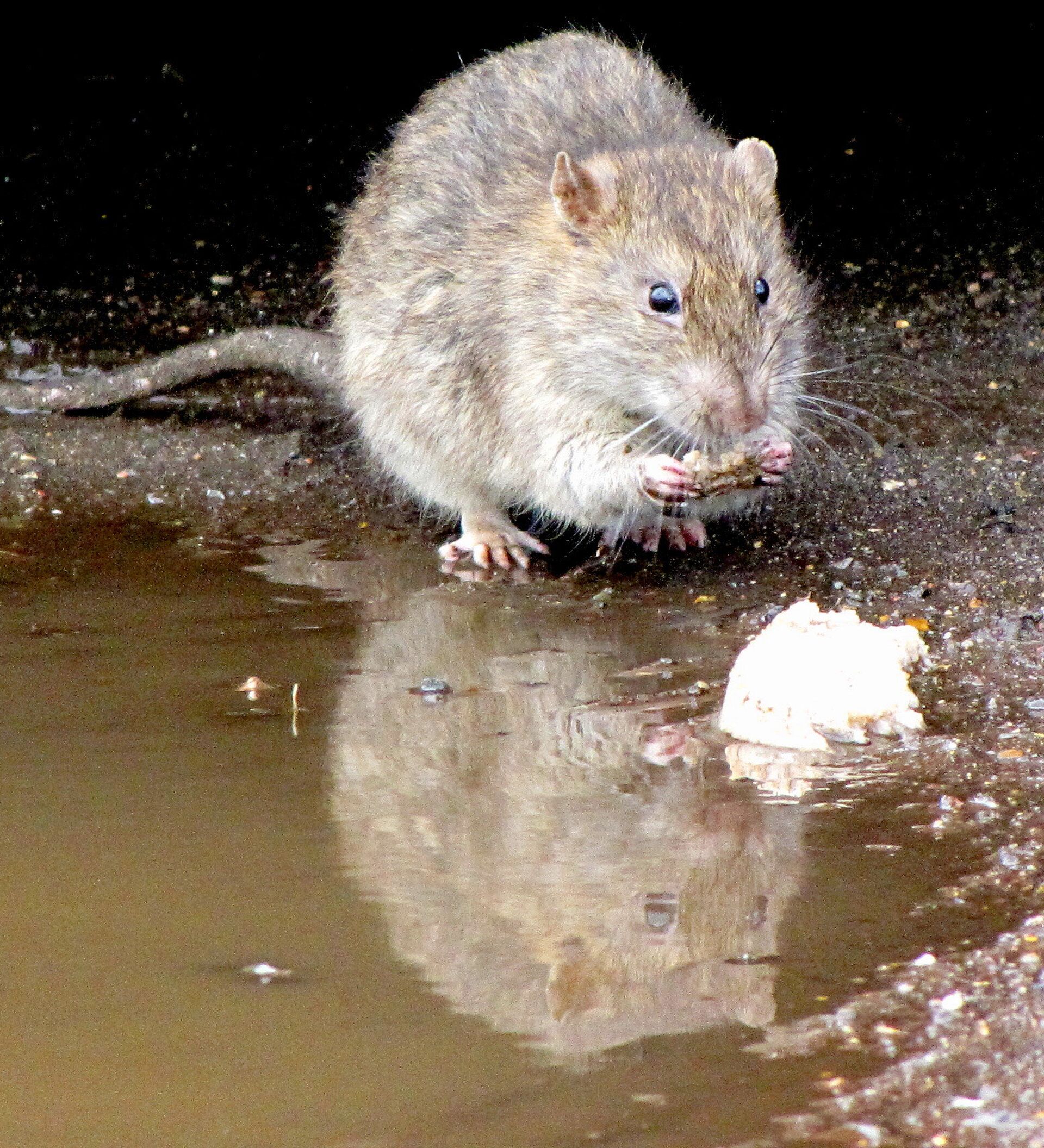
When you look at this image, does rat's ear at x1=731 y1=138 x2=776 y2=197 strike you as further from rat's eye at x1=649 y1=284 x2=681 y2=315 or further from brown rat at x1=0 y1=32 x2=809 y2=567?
rat's eye at x1=649 y1=284 x2=681 y2=315

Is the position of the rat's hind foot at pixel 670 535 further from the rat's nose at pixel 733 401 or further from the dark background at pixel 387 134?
the dark background at pixel 387 134

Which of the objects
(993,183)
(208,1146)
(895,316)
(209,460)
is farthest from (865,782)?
(993,183)

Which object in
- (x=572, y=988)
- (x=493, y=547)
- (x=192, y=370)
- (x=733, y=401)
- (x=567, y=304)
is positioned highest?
(x=567, y=304)

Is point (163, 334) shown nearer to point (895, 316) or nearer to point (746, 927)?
point (895, 316)

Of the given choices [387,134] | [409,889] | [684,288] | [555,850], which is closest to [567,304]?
[684,288]

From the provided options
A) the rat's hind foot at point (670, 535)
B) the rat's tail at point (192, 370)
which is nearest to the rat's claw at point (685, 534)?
the rat's hind foot at point (670, 535)

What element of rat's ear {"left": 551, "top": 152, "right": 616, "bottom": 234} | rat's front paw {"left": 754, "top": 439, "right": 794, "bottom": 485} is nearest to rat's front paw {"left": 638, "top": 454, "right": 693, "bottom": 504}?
rat's front paw {"left": 754, "top": 439, "right": 794, "bottom": 485}

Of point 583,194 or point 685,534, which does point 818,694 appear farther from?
point 583,194
